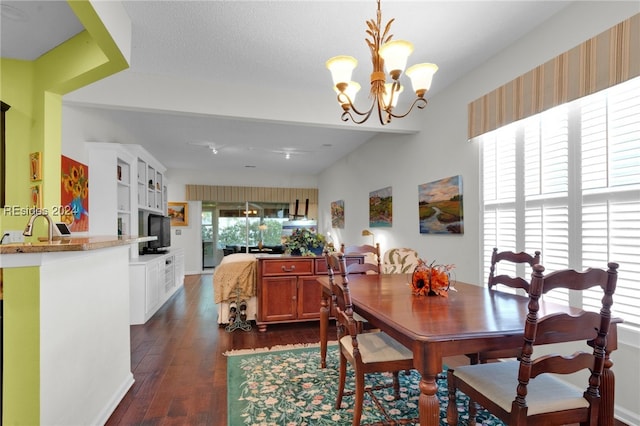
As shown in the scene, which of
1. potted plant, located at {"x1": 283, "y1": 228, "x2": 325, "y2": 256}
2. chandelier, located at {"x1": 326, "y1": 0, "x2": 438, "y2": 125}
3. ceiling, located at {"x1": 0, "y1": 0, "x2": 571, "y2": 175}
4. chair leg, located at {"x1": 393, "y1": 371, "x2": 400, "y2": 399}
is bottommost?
chair leg, located at {"x1": 393, "y1": 371, "x2": 400, "y2": 399}

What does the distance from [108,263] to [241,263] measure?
6.23 feet

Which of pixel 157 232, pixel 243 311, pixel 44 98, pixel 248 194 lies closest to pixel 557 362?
pixel 243 311

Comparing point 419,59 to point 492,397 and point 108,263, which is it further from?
point 108,263

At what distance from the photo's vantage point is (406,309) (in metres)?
1.71

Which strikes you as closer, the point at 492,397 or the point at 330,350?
the point at 492,397

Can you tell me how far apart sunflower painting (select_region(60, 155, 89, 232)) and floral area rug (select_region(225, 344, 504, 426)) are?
2358 millimetres

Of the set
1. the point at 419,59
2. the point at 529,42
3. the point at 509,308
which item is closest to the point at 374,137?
the point at 419,59

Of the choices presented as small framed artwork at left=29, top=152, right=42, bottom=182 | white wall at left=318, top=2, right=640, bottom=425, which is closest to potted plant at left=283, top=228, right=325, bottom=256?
white wall at left=318, top=2, right=640, bottom=425

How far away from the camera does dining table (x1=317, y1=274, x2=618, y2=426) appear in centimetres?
135

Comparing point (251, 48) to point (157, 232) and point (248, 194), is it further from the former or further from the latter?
point (248, 194)

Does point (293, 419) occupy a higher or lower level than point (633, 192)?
lower

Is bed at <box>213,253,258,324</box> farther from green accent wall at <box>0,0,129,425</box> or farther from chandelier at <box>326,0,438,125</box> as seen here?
chandelier at <box>326,0,438,125</box>

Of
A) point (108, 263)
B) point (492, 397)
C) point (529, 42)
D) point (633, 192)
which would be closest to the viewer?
point (492, 397)

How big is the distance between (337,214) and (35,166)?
5543 millimetres
